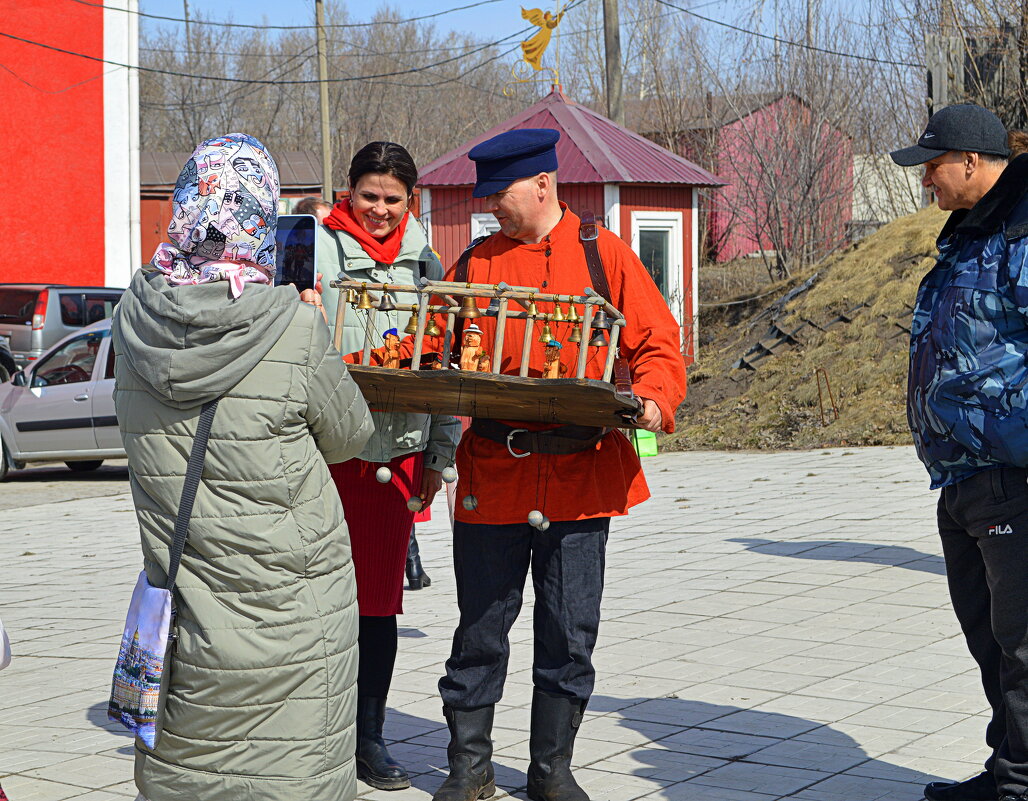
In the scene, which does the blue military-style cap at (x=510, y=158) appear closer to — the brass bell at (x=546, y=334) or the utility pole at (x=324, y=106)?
the brass bell at (x=546, y=334)

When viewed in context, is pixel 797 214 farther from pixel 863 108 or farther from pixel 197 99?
pixel 197 99

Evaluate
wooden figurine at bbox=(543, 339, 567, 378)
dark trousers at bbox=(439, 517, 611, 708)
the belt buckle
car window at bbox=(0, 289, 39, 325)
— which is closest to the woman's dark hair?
wooden figurine at bbox=(543, 339, 567, 378)

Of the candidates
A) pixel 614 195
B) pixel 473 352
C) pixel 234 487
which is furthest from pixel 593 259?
pixel 614 195

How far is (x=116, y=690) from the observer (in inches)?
123

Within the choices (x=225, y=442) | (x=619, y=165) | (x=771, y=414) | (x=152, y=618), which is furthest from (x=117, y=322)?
(x=619, y=165)

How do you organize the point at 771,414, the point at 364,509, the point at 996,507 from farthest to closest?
1. the point at 771,414
2. the point at 364,509
3. the point at 996,507

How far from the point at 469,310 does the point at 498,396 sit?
431 millimetres

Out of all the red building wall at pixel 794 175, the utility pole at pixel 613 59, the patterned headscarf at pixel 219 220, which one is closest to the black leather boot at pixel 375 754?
the patterned headscarf at pixel 219 220

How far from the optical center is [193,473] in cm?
304

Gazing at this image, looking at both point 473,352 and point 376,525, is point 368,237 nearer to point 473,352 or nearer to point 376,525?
point 473,352

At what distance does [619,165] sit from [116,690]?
16.3 m

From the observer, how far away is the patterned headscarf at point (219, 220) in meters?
3.05

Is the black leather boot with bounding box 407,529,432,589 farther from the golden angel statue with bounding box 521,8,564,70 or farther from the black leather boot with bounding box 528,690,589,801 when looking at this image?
the golden angel statue with bounding box 521,8,564,70

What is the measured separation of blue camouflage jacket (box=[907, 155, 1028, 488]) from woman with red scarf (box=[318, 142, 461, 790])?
5.09 ft
